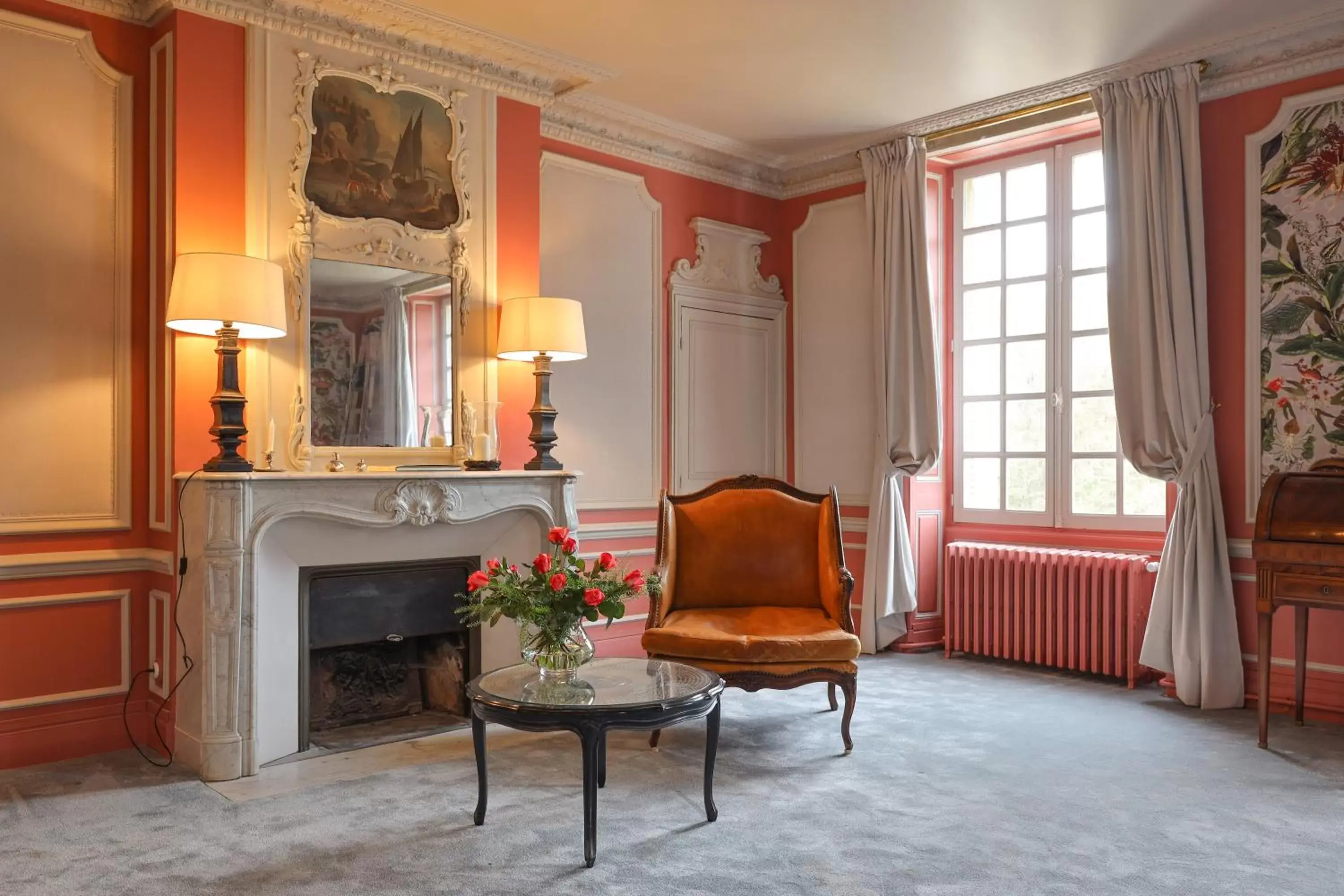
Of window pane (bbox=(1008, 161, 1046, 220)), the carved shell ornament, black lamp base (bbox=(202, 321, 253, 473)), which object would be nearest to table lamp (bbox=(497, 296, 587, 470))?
the carved shell ornament

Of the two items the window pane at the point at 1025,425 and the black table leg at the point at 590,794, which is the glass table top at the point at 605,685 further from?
the window pane at the point at 1025,425

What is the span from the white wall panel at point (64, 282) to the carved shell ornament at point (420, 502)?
38.8 inches

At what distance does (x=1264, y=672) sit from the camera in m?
3.79

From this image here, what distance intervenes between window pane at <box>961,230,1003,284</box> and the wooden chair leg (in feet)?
9.63

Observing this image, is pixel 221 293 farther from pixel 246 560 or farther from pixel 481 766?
pixel 481 766

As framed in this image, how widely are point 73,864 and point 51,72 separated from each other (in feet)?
9.13

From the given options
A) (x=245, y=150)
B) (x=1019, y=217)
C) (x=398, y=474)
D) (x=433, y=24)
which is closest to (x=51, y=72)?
(x=245, y=150)

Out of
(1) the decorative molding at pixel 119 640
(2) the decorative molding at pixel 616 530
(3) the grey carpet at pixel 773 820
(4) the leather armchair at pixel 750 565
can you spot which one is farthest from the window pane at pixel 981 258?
(1) the decorative molding at pixel 119 640

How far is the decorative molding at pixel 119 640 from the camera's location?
3.60m

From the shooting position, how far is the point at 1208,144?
4.66 metres

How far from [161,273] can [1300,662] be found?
4820 mm

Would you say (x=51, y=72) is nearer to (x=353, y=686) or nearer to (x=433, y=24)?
(x=433, y=24)

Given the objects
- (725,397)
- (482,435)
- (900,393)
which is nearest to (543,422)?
(482,435)

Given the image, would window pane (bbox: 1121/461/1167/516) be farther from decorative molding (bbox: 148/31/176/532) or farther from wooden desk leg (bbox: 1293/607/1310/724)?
decorative molding (bbox: 148/31/176/532)
